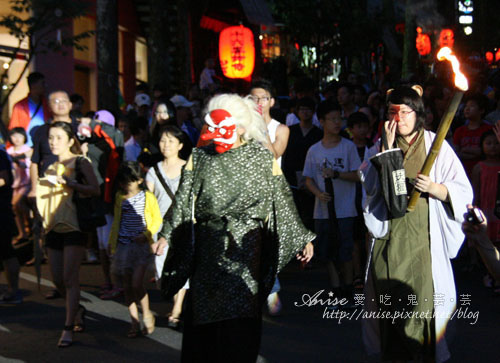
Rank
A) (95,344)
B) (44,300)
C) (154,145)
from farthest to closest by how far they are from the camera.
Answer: (154,145)
(44,300)
(95,344)

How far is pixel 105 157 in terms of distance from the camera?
31.5 ft

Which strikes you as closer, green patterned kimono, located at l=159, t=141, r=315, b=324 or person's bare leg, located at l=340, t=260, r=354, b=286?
green patterned kimono, located at l=159, t=141, r=315, b=324

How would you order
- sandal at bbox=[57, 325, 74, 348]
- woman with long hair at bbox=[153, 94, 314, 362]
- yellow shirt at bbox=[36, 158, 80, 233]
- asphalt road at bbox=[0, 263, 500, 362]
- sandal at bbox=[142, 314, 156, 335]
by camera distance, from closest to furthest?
woman with long hair at bbox=[153, 94, 314, 362], asphalt road at bbox=[0, 263, 500, 362], sandal at bbox=[57, 325, 74, 348], yellow shirt at bbox=[36, 158, 80, 233], sandal at bbox=[142, 314, 156, 335]

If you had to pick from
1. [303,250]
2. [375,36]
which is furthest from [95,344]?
[375,36]

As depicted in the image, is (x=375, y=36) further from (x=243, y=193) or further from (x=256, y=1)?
(x=243, y=193)

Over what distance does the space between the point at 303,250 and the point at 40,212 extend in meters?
2.74

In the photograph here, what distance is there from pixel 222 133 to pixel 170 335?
2519 mm

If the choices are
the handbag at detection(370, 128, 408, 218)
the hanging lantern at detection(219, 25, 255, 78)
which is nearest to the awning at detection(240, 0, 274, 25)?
the hanging lantern at detection(219, 25, 255, 78)

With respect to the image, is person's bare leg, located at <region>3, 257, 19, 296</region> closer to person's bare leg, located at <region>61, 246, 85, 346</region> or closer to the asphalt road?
the asphalt road

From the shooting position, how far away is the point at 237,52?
18031 millimetres

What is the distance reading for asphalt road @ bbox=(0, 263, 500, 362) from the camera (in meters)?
6.29

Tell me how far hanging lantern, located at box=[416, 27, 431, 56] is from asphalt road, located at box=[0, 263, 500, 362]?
15998 millimetres

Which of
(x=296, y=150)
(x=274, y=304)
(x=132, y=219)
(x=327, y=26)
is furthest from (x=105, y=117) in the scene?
(x=327, y=26)

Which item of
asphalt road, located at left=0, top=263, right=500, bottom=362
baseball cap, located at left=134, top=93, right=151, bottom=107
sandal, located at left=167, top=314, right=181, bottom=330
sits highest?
baseball cap, located at left=134, top=93, right=151, bottom=107
